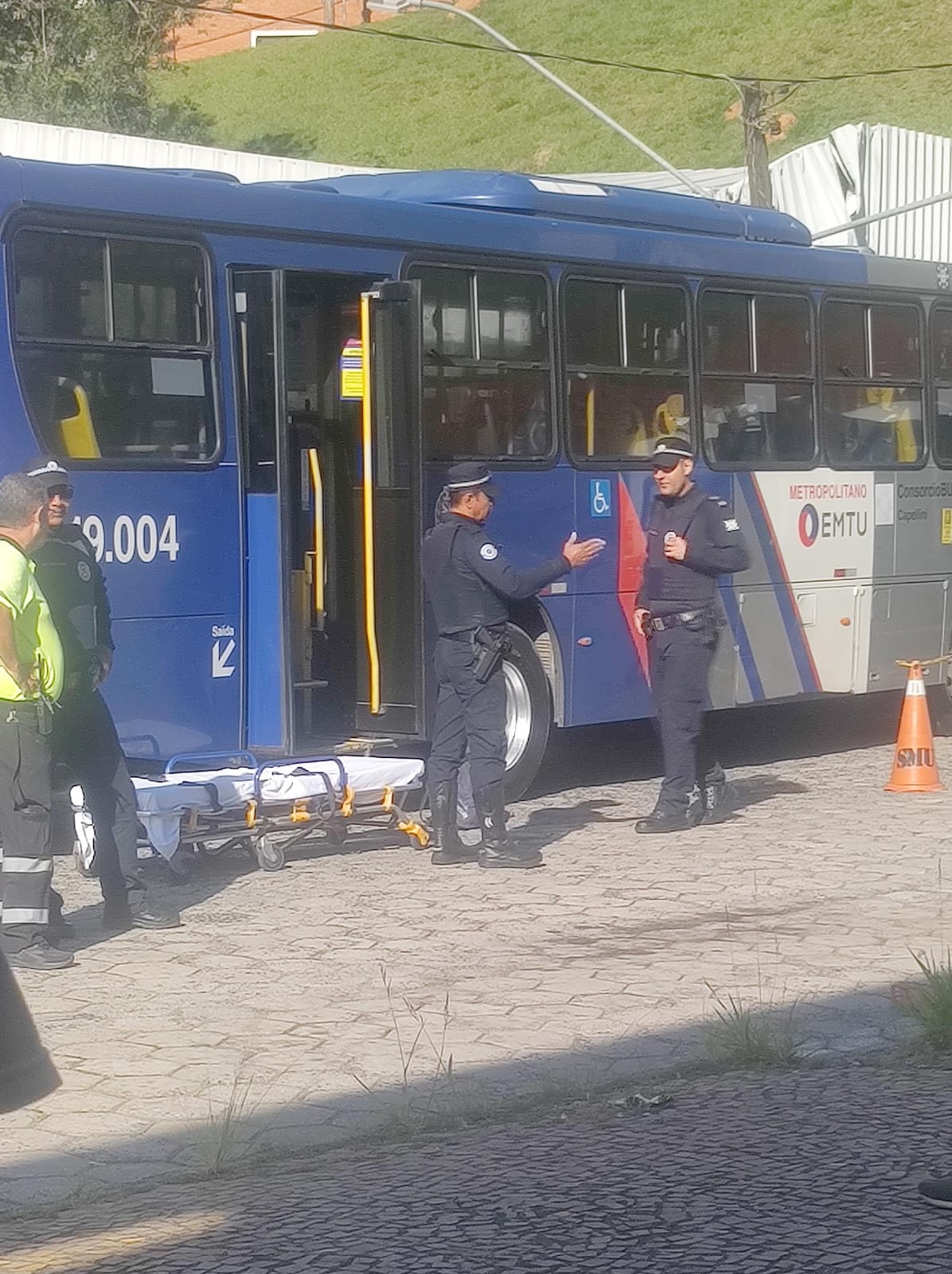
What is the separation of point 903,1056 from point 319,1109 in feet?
5.93

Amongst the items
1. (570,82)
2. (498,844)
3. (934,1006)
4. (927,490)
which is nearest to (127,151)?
(927,490)

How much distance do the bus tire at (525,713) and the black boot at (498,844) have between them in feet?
6.47

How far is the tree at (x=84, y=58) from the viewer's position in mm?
46188

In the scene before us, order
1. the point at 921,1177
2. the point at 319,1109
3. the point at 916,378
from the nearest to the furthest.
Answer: the point at 921,1177 → the point at 319,1109 → the point at 916,378

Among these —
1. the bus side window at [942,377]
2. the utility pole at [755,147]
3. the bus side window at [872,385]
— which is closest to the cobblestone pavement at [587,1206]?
the bus side window at [872,385]

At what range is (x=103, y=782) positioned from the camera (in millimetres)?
8828

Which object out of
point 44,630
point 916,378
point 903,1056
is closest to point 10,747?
point 44,630

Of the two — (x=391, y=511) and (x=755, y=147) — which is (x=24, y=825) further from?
(x=755, y=147)

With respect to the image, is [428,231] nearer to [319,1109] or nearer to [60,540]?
[60,540]

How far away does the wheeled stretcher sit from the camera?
9688mm

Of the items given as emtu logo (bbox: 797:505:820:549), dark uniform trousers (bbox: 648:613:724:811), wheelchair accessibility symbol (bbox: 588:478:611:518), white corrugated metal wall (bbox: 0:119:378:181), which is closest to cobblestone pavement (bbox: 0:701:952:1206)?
Result: dark uniform trousers (bbox: 648:613:724:811)

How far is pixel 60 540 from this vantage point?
8859 mm

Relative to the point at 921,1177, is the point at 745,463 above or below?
above

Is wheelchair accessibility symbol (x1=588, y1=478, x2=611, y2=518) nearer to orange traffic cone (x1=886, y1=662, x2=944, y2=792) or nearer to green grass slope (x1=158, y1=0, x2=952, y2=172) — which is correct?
orange traffic cone (x1=886, y1=662, x2=944, y2=792)
